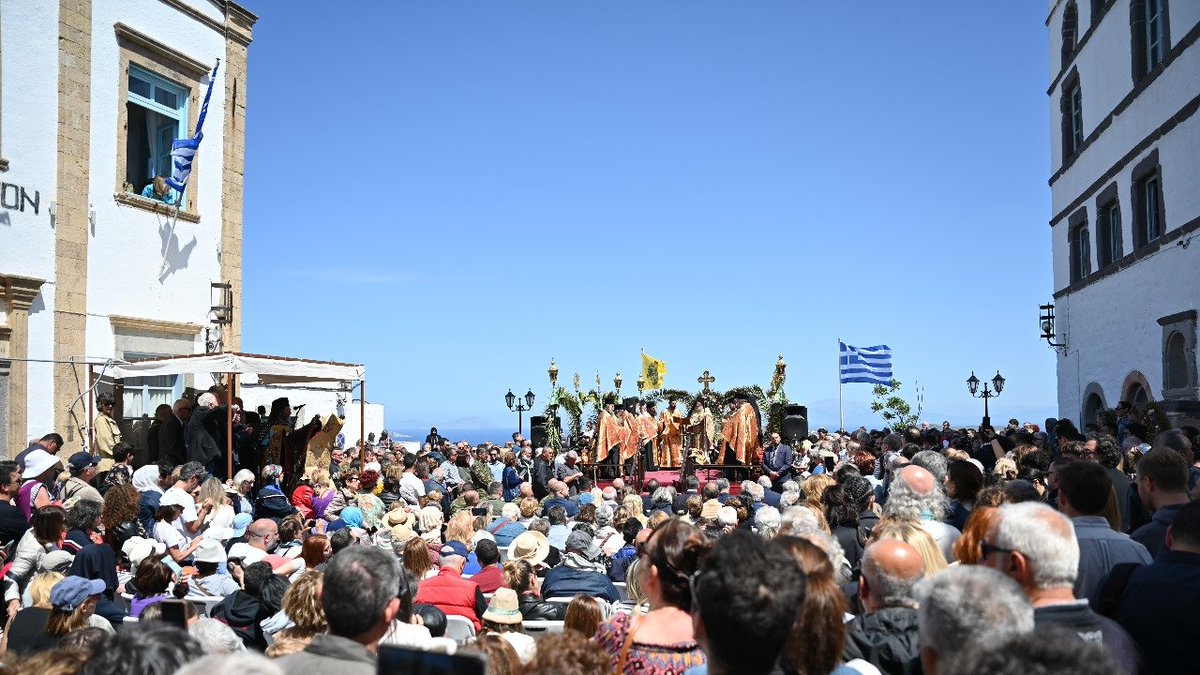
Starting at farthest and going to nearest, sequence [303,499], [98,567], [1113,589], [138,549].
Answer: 1. [303,499]
2. [138,549]
3. [98,567]
4. [1113,589]

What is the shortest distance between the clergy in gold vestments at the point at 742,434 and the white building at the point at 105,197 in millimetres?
10759

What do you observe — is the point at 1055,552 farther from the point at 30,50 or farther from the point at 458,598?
the point at 30,50

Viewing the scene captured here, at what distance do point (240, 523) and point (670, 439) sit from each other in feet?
48.8

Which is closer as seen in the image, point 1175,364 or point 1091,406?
point 1175,364

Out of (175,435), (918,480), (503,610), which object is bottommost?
(503,610)

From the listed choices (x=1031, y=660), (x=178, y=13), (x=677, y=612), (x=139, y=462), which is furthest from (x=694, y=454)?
(x=1031, y=660)

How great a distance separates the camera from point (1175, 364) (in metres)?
18.7

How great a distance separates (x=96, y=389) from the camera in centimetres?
1486

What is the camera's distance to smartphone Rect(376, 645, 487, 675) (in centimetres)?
243

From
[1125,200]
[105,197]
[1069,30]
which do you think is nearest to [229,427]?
[105,197]

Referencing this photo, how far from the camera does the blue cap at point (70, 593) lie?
17.2 feet

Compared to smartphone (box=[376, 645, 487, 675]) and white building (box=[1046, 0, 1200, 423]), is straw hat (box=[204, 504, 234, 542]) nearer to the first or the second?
smartphone (box=[376, 645, 487, 675])

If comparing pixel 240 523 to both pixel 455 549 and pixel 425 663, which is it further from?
pixel 425 663

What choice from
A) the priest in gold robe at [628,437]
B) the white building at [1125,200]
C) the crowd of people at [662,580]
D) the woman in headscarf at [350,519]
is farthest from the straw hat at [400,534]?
the priest in gold robe at [628,437]
